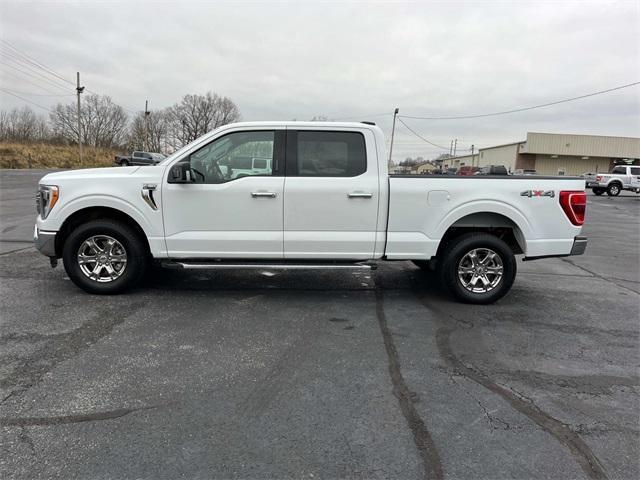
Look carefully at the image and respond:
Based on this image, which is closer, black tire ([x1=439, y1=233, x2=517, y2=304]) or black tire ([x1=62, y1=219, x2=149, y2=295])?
black tire ([x1=62, y1=219, x2=149, y2=295])

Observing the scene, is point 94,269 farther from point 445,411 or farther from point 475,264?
point 475,264

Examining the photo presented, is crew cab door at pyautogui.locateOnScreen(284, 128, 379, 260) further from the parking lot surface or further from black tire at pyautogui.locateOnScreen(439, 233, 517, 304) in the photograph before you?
black tire at pyautogui.locateOnScreen(439, 233, 517, 304)

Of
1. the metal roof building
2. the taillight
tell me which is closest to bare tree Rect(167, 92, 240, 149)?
the metal roof building

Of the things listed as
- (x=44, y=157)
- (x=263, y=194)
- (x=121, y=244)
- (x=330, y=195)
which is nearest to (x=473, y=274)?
(x=330, y=195)

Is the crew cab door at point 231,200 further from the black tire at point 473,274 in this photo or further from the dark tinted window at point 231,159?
the black tire at point 473,274

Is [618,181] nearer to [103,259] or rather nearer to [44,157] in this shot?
[103,259]

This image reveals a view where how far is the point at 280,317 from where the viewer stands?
15.6ft

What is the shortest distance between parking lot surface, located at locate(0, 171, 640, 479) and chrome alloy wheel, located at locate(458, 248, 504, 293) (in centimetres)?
30

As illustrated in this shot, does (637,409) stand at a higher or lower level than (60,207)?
lower

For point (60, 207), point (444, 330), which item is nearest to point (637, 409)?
point (444, 330)

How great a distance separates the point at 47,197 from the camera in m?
5.10

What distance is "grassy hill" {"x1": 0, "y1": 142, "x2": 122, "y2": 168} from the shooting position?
4697cm

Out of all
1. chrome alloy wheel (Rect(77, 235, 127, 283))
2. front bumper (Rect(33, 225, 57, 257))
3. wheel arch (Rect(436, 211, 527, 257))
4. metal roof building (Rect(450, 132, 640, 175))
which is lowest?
chrome alloy wheel (Rect(77, 235, 127, 283))

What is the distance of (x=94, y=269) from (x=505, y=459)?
4.75m
